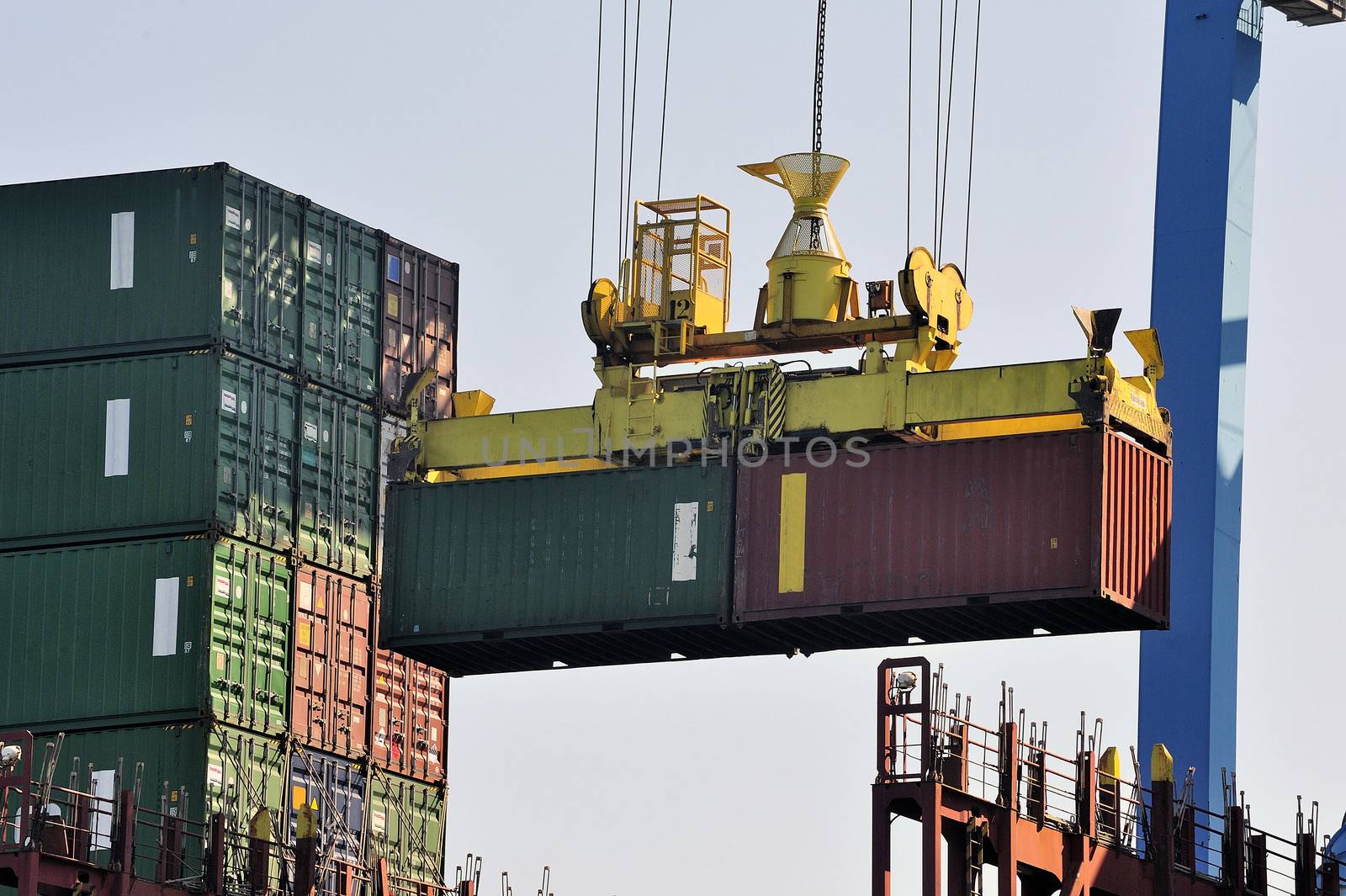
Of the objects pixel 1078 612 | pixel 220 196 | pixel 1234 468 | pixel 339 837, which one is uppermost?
pixel 220 196

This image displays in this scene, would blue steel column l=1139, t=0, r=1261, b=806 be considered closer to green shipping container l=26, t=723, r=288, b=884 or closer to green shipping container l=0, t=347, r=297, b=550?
green shipping container l=26, t=723, r=288, b=884

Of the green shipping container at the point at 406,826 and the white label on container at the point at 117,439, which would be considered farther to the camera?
the green shipping container at the point at 406,826

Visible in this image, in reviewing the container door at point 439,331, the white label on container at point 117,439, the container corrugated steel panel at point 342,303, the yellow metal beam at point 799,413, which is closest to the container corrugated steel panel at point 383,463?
the container corrugated steel panel at point 342,303

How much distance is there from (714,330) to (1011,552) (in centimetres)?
628

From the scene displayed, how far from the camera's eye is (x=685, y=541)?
38.7 m

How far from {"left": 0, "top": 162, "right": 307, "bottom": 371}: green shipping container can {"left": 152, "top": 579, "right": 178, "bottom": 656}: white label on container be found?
3117 millimetres

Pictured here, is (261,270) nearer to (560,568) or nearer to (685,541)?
(560,568)

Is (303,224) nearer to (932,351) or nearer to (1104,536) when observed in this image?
(932,351)

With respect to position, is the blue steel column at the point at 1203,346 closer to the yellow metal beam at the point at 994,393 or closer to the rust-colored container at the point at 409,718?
the yellow metal beam at the point at 994,393

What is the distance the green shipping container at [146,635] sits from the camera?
4066 centimetres

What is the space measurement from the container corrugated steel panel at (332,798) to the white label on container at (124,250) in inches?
253

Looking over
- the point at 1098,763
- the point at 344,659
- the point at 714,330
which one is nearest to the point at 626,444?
the point at 714,330

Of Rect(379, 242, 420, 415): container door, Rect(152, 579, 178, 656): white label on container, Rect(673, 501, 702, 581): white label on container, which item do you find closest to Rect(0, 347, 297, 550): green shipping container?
Rect(152, 579, 178, 656): white label on container

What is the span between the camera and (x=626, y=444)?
39.9 metres
